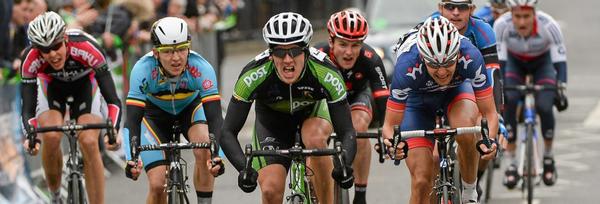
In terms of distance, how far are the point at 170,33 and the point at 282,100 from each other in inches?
38.8

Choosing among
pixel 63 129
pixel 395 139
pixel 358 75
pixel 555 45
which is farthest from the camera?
pixel 555 45

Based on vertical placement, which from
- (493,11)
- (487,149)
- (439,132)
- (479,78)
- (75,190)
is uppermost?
(493,11)

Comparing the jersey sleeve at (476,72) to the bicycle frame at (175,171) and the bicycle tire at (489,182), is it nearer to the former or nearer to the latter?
the bicycle frame at (175,171)

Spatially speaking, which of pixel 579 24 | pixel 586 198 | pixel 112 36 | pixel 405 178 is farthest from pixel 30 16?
pixel 579 24

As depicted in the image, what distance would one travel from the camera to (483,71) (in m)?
11.1

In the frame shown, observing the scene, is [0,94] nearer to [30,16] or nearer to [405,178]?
[30,16]

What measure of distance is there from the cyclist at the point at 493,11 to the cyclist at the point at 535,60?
0.83 metres

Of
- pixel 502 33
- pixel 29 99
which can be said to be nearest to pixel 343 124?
pixel 29 99

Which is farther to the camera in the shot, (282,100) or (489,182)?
(489,182)

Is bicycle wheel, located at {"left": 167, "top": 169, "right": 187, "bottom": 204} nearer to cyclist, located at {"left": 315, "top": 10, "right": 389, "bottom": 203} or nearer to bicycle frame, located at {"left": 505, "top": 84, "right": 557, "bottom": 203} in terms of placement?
cyclist, located at {"left": 315, "top": 10, "right": 389, "bottom": 203}

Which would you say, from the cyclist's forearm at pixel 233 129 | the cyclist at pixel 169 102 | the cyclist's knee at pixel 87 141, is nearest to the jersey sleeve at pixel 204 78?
the cyclist at pixel 169 102

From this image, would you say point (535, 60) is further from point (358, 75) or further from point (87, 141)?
point (87, 141)

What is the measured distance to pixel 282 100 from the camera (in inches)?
436

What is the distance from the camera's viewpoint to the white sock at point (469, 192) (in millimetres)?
11562
